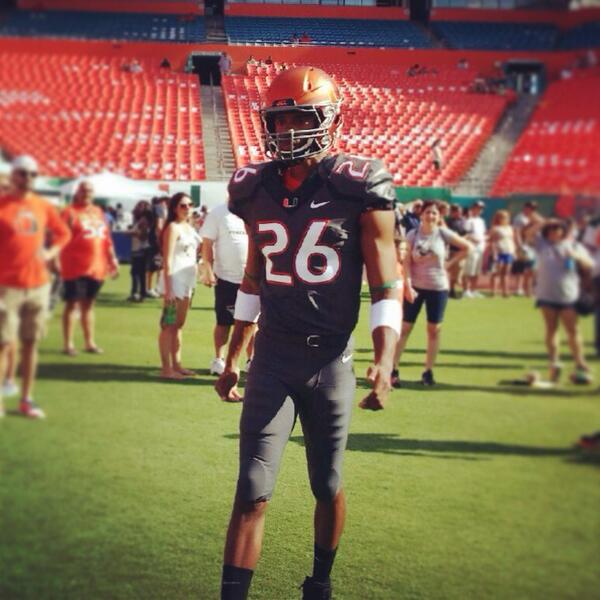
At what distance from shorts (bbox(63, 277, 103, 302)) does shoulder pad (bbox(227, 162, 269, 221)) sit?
835 millimetres

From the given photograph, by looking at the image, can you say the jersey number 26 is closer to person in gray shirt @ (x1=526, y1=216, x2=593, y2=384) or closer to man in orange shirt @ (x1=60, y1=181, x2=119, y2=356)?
person in gray shirt @ (x1=526, y1=216, x2=593, y2=384)

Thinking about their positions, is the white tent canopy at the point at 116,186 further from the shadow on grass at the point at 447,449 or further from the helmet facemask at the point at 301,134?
the shadow on grass at the point at 447,449

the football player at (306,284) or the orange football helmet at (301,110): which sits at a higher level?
the orange football helmet at (301,110)

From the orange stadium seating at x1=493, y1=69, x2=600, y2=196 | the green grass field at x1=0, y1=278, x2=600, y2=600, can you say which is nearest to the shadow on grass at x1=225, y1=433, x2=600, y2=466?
the green grass field at x1=0, y1=278, x2=600, y2=600

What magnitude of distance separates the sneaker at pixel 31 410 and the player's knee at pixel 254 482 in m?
0.81

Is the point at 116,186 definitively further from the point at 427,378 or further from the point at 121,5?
the point at 427,378

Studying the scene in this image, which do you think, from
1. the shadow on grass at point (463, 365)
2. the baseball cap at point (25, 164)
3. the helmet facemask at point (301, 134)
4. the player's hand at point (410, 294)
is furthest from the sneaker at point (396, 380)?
the baseball cap at point (25, 164)

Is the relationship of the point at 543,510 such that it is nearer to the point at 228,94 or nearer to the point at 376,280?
the point at 376,280

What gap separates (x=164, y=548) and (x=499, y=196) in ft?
5.73

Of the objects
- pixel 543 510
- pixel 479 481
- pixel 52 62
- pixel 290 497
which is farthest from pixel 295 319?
pixel 52 62

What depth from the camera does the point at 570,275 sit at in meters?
2.16

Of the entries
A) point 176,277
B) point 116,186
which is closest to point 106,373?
point 176,277

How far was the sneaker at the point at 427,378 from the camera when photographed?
4.43 meters

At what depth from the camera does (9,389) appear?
2539mm
